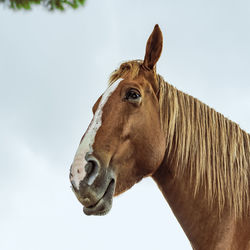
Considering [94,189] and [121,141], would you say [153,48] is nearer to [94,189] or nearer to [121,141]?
[121,141]

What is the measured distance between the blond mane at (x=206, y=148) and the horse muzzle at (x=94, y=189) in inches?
26.0

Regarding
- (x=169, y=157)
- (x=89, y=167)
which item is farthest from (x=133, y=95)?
(x=89, y=167)

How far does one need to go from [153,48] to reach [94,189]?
1.46 meters

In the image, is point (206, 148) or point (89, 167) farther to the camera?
point (206, 148)

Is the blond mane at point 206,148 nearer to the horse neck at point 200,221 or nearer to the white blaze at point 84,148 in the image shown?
the horse neck at point 200,221

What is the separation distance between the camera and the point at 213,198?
10.8ft

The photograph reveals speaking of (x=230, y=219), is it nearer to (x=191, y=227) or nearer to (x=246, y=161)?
(x=191, y=227)

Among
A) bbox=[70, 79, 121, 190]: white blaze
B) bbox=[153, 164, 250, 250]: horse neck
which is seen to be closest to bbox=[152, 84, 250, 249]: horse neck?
bbox=[153, 164, 250, 250]: horse neck

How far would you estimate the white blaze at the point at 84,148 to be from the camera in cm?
305

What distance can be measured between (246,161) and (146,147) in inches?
36.6

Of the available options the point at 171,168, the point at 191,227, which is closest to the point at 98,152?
the point at 171,168

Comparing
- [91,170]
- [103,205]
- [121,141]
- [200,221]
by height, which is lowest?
[200,221]

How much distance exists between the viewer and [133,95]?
3.45 m

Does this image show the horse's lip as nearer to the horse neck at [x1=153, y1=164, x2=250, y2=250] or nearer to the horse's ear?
the horse neck at [x1=153, y1=164, x2=250, y2=250]
